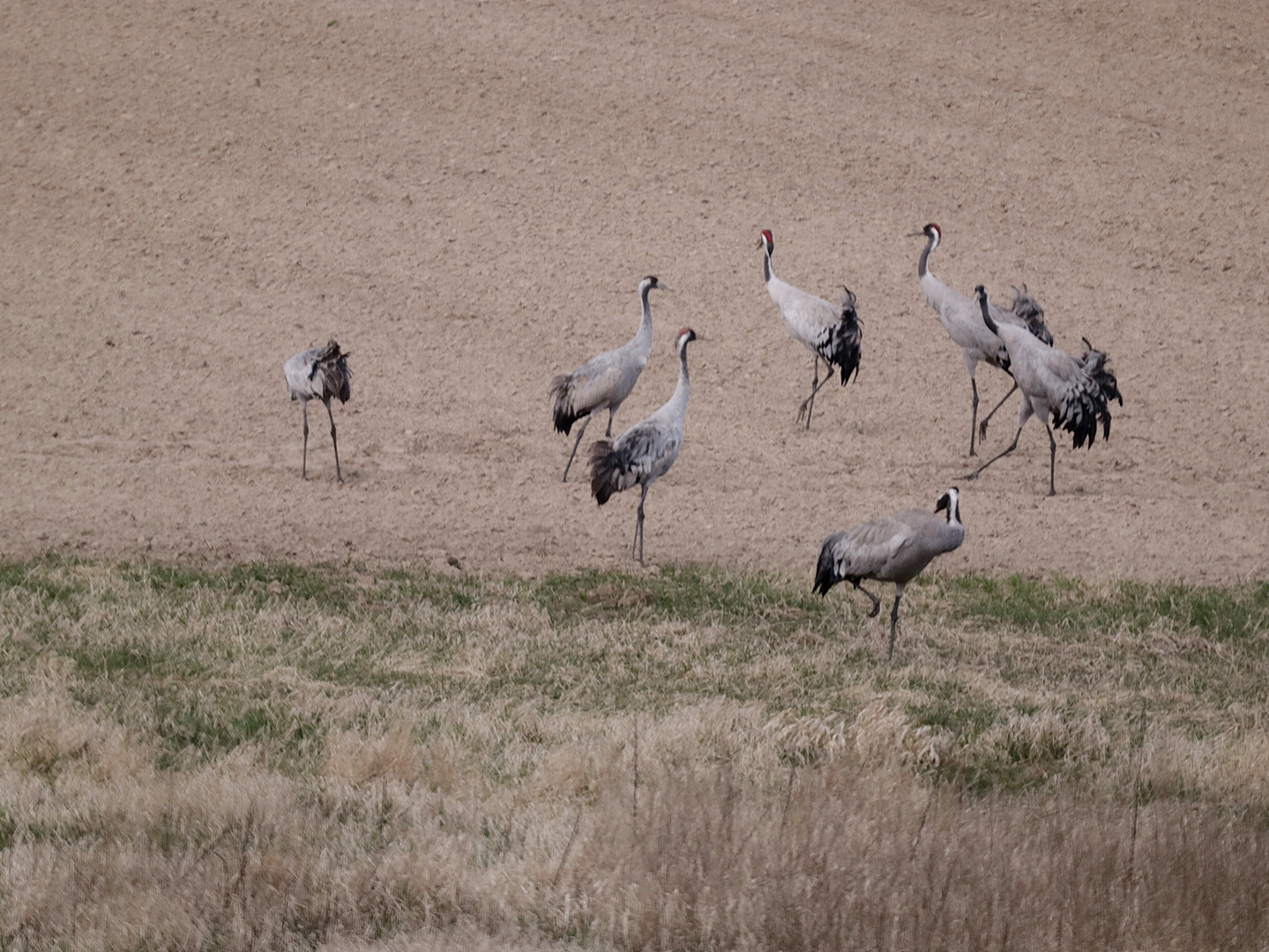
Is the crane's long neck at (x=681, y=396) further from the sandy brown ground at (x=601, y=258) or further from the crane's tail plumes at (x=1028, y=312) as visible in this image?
the crane's tail plumes at (x=1028, y=312)

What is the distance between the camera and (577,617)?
8.80 m

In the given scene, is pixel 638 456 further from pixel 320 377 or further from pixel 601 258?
pixel 601 258

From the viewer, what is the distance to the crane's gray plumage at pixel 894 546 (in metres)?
7.75

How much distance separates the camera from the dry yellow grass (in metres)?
A: 4.55

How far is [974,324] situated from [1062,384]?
169 cm

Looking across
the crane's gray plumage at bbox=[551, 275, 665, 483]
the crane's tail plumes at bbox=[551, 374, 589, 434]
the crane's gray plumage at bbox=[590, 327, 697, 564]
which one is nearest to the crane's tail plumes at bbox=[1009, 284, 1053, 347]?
the crane's gray plumage at bbox=[551, 275, 665, 483]

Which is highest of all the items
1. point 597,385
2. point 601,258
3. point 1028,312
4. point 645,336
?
point 601,258

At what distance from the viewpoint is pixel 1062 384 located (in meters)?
12.4

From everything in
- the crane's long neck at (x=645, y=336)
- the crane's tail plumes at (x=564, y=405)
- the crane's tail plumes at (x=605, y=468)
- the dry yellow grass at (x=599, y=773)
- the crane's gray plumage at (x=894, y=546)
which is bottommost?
the dry yellow grass at (x=599, y=773)

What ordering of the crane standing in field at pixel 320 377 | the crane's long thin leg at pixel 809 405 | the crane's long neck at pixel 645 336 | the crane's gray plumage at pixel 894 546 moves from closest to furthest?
the crane's gray plumage at pixel 894 546, the crane standing in field at pixel 320 377, the crane's long neck at pixel 645 336, the crane's long thin leg at pixel 809 405

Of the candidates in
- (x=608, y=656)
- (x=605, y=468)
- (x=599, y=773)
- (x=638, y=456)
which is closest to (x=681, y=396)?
(x=638, y=456)

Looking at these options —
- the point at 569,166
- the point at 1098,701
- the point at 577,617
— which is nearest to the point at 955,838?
the point at 1098,701

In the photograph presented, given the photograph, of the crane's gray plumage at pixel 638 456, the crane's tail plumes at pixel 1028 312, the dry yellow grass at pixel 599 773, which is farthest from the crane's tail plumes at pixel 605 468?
the crane's tail plumes at pixel 1028 312

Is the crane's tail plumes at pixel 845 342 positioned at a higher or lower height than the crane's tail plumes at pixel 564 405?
higher
